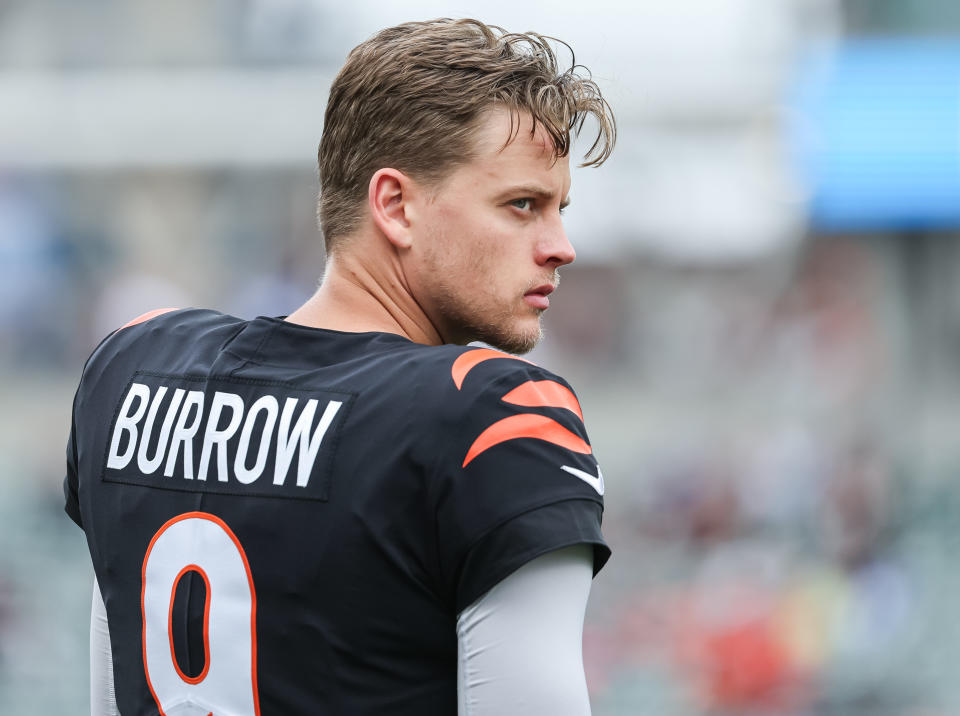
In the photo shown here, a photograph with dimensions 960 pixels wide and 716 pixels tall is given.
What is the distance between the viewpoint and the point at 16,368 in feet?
37.4

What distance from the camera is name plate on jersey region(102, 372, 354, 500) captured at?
4.51 ft

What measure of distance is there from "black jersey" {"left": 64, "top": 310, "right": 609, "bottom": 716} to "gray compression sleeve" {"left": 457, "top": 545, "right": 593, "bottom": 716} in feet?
0.10

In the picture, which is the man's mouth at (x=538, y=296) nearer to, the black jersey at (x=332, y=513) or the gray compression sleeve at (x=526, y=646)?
the black jersey at (x=332, y=513)

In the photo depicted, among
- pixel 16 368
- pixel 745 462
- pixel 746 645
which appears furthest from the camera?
pixel 16 368

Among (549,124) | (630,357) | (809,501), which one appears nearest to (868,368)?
(809,501)

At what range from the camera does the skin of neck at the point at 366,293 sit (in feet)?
5.15

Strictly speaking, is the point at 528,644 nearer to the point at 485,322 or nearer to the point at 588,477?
the point at 588,477

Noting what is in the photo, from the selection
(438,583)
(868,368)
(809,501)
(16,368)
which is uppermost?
(16,368)

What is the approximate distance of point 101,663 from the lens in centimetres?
171

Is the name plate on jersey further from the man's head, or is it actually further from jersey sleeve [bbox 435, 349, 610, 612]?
the man's head

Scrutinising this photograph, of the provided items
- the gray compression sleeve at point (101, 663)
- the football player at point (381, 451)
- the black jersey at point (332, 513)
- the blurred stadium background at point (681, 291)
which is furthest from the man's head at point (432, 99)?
the blurred stadium background at point (681, 291)

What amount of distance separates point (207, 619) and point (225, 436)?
0.22 m

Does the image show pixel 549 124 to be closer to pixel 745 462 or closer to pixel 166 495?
pixel 166 495

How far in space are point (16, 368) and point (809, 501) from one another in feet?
25.2
